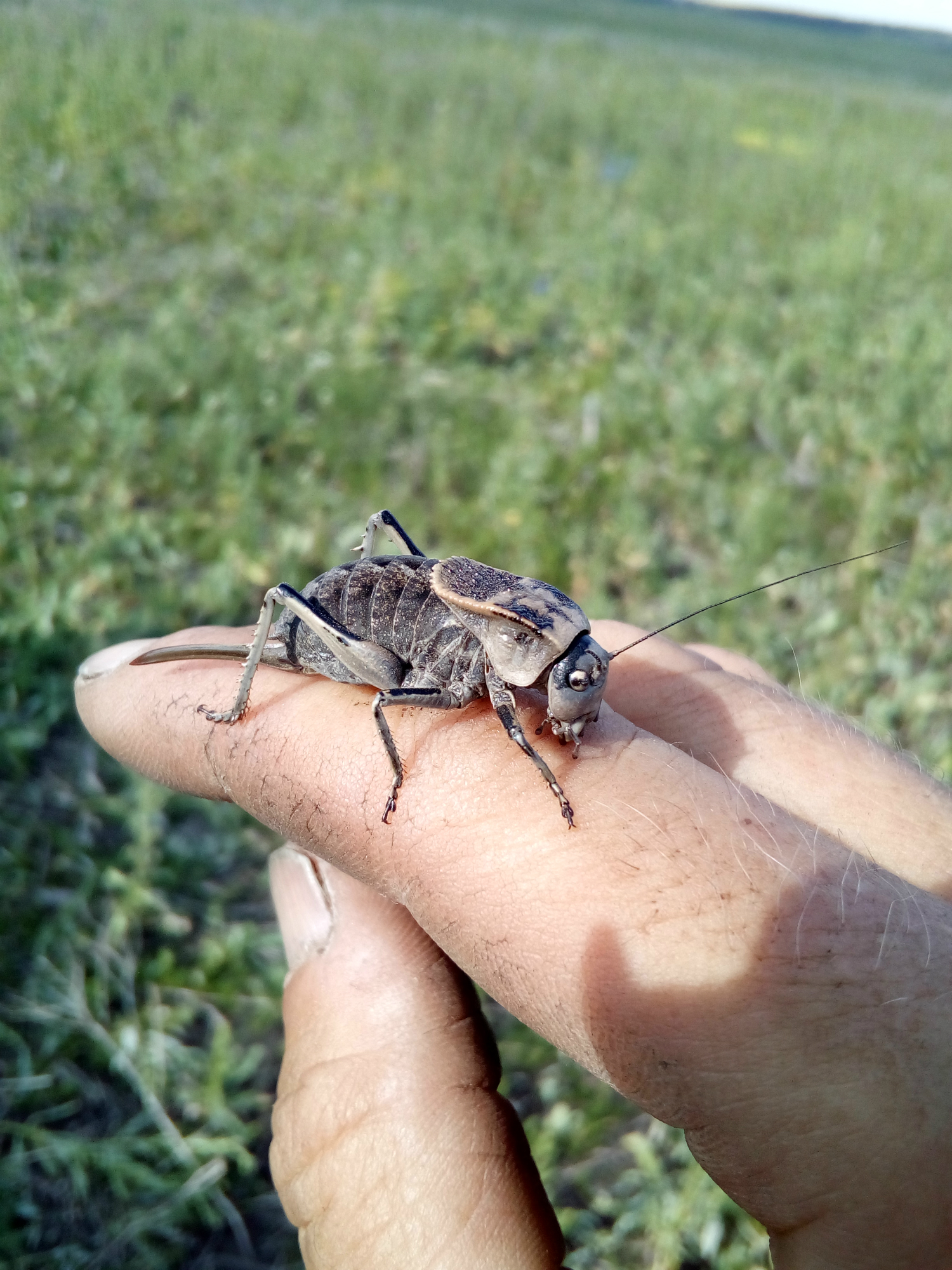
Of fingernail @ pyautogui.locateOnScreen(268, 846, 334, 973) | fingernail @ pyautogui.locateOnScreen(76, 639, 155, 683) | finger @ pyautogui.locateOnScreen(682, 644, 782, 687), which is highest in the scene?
finger @ pyautogui.locateOnScreen(682, 644, 782, 687)

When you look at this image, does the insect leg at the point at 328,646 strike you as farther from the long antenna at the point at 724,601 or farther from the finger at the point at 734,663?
the finger at the point at 734,663

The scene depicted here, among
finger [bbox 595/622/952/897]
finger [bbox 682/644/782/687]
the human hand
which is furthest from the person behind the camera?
finger [bbox 682/644/782/687]

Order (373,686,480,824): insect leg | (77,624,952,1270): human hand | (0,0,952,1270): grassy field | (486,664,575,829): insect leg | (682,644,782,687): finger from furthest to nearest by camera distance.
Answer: (682,644,782,687): finger
(0,0,952,1270): grassy field
(373,686,480,824): insect leg
(486,664,575,829): insect leg
(77,624,952,1270): human hand

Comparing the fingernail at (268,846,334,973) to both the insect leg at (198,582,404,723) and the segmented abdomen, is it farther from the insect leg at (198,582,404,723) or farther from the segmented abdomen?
the segmented abdomen

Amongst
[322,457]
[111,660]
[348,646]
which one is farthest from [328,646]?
[322,457]

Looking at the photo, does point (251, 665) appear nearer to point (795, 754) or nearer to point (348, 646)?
point (348, 646)

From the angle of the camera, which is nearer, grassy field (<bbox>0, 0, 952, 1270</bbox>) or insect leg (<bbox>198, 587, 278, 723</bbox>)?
insect leg (<bbox>198, 587, 278, 723</bbox>)

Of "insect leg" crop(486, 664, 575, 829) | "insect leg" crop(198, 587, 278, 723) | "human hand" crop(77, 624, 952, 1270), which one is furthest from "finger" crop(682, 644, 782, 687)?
"insect leg" crop(198, 587, 278, 723)

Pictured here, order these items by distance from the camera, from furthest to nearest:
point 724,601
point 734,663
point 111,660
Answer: point 734,663 < point 111,660 < point 724,601
